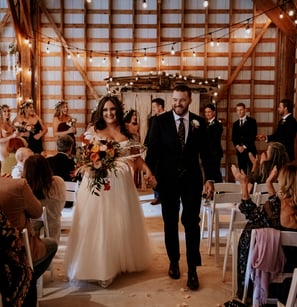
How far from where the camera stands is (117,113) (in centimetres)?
357

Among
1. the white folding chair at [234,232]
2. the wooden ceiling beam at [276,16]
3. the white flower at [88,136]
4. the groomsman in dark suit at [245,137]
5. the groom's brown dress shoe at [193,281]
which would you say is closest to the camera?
the white folding chair at [234,232]

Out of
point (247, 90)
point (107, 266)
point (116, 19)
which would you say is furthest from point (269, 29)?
point (107, 266)

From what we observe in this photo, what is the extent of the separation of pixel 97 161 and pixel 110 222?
0.55m

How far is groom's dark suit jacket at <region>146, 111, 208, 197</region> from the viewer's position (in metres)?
3.30

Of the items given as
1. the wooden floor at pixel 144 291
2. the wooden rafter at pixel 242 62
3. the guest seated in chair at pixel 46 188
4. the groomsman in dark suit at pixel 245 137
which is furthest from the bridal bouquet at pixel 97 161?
the wooden rafter at pixel 242 62

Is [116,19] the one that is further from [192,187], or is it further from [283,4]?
[192,187]

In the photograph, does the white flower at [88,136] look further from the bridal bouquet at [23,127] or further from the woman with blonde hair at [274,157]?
the bridal bouquet at [23,127]

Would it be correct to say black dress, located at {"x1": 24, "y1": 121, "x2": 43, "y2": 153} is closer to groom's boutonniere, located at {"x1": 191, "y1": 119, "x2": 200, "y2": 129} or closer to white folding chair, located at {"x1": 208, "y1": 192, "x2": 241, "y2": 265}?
white folding chair, located at {"x1": 208, "y1": 192, "x2": 241, "y2": 265}

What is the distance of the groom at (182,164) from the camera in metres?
3.30

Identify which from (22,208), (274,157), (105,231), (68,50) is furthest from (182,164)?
(68,50)

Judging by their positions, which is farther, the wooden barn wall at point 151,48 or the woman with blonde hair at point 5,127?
the wooden barn wall at point 151,48

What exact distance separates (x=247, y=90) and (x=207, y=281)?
7053 mm

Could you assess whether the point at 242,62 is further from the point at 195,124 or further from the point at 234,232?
the point at 234,232

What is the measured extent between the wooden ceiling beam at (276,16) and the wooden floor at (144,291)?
22.4 feet
